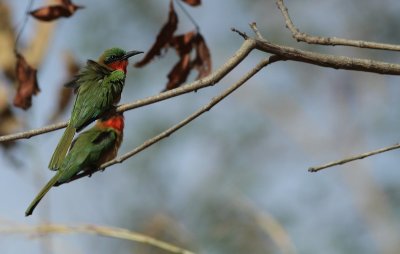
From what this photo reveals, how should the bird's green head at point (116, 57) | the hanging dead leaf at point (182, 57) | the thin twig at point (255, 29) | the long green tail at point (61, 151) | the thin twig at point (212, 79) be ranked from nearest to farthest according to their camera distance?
the thin twig at point (212, 79)
the thin twig at point (255, 29)
the long green tail at point (61, 151)
the hanging dead leaf at point (182, 57)
the bird's green head at point (116, 57)

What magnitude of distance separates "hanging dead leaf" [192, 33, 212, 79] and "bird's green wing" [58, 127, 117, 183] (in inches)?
21.7

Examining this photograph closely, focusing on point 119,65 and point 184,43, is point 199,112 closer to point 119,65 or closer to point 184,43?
point 184,43

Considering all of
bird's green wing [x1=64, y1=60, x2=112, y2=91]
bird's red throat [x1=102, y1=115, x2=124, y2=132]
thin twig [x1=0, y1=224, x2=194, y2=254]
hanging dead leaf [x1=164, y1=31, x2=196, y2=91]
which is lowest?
thin twig [x1=0, y1=224, x2=194, y2=254]

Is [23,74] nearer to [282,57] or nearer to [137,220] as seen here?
[282,57]

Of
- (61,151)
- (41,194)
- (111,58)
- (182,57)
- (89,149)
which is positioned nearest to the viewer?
(41,194)

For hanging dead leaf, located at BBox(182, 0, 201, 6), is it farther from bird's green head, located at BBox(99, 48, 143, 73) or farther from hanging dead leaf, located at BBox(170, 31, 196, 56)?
bird's green head, located at BBox(99, 48, 143, 73)

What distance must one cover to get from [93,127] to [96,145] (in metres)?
0.18

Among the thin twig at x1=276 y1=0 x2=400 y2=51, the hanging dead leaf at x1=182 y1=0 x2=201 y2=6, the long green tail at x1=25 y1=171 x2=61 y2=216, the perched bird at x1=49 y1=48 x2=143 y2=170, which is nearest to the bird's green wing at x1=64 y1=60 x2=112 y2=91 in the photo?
the perched bird at x1=49 y1=48 x2=143 y2=170

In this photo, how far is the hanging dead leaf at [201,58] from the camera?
11.6ft

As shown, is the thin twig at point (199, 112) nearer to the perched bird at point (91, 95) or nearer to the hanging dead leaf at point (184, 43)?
the perched bird at point (91, 95)

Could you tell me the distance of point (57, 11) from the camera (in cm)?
367

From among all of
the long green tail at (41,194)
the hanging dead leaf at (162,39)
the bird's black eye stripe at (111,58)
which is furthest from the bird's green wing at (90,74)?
the long green tail at (41,194)

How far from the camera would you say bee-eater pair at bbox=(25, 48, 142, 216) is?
2.90m

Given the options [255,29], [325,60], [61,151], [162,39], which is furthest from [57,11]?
[325,60]
